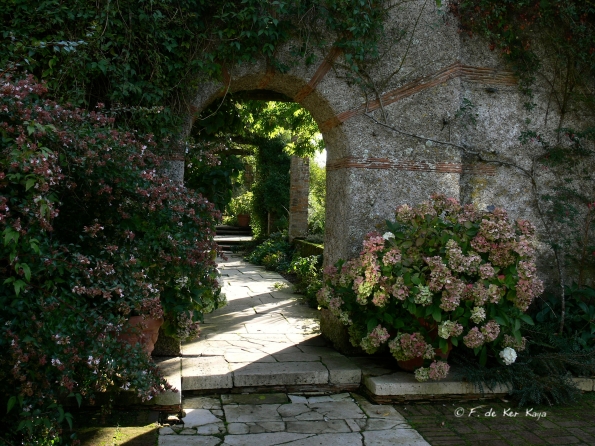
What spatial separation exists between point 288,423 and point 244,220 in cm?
1734

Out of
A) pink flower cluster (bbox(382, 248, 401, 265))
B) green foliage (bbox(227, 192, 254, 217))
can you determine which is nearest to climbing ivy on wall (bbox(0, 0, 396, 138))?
pink flower cluster (bbox(382, 248, 401, 265))

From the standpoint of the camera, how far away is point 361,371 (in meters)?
4.59

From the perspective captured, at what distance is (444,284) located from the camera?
4.12m

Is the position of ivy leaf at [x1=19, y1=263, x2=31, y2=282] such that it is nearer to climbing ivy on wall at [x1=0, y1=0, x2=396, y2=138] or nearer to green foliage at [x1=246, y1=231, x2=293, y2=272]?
climbing ivy on wall at [x1=0, y1=0, x2=396, y2=138]

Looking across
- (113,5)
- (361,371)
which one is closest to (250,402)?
(361,371)

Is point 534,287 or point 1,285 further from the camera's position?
point 534,287

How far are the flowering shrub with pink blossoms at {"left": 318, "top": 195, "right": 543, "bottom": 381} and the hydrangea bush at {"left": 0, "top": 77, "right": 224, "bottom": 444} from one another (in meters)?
1.36

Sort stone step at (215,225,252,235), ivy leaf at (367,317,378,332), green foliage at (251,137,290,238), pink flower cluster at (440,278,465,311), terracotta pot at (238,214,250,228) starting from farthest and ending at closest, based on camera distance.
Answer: terracotta pot at (238,214,250,228) < stone step at (215,225,252,235) < green foliage at (251,137,290,238) < ivy leaf at (367,317,378,332) < pink flower cluster at (440,278,465,311)

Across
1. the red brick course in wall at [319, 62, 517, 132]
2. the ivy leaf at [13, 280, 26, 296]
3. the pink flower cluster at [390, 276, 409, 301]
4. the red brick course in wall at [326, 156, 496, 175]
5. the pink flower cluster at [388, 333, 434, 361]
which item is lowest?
the pink flower cluster at [388, 333, 434, 361]

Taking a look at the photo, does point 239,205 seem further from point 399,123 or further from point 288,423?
point 288,423

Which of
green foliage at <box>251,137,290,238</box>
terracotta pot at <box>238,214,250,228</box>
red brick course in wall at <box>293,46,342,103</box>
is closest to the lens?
red brick course in wall at <box>293,46,342,103</box>

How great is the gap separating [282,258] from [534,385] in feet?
25.3

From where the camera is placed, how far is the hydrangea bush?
9.09 ft

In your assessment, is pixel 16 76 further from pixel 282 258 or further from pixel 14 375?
pixel 282 258
